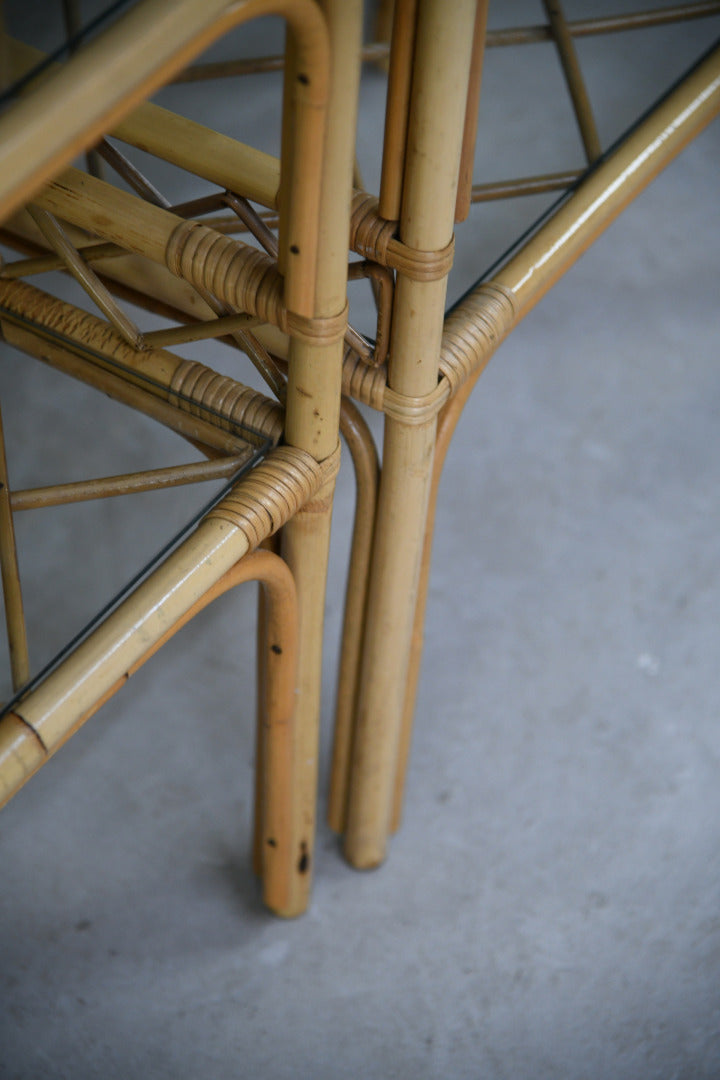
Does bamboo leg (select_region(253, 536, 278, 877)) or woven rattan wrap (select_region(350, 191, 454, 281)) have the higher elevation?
woven rattan wrap (select_region(350, 191, 454, 281))

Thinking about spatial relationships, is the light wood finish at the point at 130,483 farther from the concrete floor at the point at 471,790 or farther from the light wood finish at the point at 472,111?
the light wood finish at the point at 472,111

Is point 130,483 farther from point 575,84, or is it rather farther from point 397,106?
point 575,84

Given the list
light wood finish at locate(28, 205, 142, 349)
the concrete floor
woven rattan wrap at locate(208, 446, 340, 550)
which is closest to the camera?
woven rattan wrap at locate(208, 446, 340, 550)

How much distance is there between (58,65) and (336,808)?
2.86 meters

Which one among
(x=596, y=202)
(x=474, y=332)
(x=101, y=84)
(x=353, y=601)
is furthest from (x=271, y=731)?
(x=101, y=84)

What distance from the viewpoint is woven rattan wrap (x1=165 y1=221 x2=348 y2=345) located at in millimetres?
2059

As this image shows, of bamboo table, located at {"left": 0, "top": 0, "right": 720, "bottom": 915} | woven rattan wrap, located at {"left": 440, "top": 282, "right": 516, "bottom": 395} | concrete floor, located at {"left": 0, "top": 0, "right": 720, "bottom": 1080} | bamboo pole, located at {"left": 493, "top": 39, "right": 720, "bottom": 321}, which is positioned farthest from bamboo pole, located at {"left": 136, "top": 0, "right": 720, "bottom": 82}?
woven rattan wrap, located at {"left": 440, "top": 282, "right": 516, "bottom": 395}

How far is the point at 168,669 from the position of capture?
4.25 meters

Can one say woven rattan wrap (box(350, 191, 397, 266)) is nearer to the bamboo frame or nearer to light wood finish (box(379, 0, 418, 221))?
light wood finish (box(379, 0, 418, 221))

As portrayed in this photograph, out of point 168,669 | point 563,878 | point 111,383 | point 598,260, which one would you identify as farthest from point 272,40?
point 563,878

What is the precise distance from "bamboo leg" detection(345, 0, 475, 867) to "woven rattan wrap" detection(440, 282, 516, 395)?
11 centimetres

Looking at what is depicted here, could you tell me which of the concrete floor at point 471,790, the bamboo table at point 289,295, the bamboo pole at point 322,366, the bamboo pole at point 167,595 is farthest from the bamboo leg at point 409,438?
the concrete floor at point 471,790

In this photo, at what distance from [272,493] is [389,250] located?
54 cm

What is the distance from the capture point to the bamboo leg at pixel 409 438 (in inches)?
78.2
